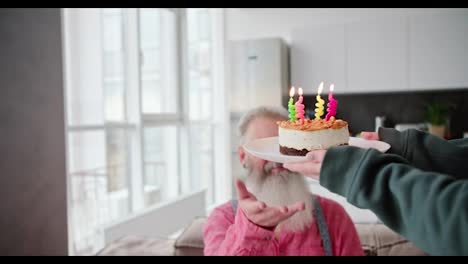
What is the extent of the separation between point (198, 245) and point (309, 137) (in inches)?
23.7

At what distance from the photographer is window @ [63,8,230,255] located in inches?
49.1

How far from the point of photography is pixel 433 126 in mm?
465

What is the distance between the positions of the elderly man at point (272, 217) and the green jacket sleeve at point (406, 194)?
0.56ft

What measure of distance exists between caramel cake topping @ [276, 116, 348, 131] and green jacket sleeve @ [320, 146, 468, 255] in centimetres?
4

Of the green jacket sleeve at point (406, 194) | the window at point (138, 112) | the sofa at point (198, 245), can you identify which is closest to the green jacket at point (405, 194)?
the green jacket sleeve at point (406, 194)

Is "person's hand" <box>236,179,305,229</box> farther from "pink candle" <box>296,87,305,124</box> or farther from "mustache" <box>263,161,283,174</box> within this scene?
"pink candle" <box>296,87,305,124</box>

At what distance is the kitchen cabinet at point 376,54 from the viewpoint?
69 centimetres

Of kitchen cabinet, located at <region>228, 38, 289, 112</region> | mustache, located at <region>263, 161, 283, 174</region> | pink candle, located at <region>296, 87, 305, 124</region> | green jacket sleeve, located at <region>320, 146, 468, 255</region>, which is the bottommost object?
mustache, located at <region>263, 161, 283, 174</region>

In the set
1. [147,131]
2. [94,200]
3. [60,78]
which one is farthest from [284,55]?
[147,131]

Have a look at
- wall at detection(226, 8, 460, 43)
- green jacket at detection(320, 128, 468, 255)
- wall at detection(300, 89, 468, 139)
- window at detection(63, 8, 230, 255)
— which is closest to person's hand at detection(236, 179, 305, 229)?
wall at detection(300, 89, 468, 139)

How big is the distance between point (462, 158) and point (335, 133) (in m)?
0.10

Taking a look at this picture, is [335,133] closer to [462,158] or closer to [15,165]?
[462,158]

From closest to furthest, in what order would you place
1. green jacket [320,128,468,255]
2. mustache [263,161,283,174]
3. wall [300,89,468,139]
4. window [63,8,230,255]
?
green jacket [320,128,468,255] < wall [300,89,468,139] < mustache [263,161,283,174] < window [63,8,230,255]

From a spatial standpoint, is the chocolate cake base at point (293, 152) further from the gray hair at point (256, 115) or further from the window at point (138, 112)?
the window at point (138, 112)
